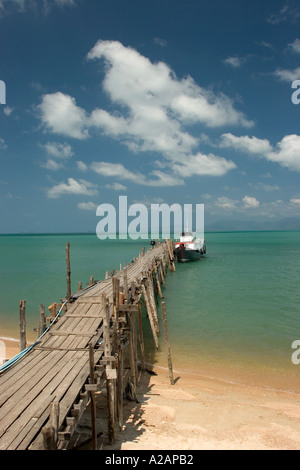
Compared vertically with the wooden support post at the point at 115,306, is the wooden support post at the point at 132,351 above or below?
below

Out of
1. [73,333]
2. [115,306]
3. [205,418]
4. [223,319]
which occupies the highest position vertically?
[115,306]

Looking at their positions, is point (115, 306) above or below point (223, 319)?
above

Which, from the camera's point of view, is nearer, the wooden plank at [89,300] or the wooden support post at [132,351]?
the wooden support post at [132,351]

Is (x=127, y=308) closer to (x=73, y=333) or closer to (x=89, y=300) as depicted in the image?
(x=73, y=333)

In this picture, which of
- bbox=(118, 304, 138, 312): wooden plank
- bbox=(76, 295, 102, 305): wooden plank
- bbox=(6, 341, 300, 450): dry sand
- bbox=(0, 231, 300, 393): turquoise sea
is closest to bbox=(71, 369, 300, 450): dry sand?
bbox=(6, 341, 300, 450): dry sand

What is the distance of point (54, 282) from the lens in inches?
1294

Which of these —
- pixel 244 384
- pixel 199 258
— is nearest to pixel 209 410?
pixel 244 384

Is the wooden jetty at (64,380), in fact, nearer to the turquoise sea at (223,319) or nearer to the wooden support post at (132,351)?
the wooden support post at (132,351)

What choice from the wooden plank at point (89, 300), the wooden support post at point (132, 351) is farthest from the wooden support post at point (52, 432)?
the wooden plank at point (89, 300)

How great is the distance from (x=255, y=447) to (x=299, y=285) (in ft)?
82.7

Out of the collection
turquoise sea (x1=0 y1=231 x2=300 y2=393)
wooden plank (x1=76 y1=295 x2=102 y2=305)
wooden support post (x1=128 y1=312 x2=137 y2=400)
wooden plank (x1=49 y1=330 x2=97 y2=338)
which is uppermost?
wooden plank (x1=76 y1=295 x2=102 y2=305)

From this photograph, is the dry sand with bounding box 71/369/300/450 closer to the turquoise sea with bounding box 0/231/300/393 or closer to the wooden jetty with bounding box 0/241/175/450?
the wooden jetty with bounding box 0/241/175/450

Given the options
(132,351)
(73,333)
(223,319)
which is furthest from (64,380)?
(223,319)
